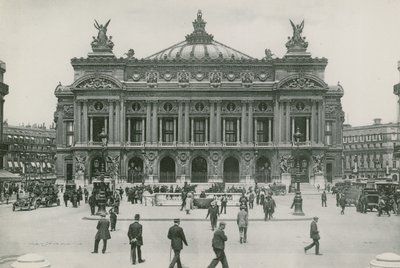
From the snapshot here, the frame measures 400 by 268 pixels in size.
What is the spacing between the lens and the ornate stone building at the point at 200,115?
8275 cm

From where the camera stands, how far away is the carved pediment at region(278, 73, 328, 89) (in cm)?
8250

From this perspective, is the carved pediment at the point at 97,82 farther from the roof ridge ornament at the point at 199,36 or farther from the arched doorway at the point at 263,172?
the arched doorway at the point at 263,172

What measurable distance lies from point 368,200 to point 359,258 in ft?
74.4

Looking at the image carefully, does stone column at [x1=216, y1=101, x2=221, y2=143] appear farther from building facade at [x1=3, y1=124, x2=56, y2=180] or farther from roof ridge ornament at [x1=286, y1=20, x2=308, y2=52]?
building facade at [x1=3, y1=124, x2=56, y2=180]

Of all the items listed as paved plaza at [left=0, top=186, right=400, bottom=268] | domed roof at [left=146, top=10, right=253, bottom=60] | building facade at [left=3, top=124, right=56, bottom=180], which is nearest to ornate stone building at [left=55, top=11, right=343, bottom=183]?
domed roof at [left=146, top=10, right=253, bottom=60]

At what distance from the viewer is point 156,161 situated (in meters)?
83.2

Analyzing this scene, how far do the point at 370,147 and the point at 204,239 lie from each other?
346 feet

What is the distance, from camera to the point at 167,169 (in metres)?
84.6

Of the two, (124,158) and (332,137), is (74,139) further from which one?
(332,137)

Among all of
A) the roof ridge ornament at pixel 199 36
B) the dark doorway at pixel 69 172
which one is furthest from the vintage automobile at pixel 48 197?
the roof ridge ornament at pixel 199 36

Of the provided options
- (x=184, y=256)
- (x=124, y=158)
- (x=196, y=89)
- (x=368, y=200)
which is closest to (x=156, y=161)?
(x=124, y=158)

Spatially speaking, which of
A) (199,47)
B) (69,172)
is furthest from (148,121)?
(199,47)

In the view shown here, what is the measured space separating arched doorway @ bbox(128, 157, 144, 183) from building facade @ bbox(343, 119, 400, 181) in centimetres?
4808

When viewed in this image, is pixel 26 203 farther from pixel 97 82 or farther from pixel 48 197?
pixel 97 82
